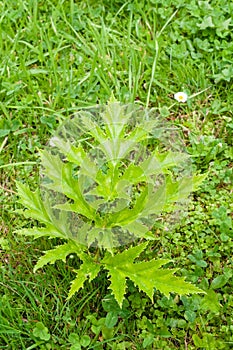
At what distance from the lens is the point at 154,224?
2957 mm

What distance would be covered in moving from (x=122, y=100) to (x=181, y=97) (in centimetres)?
36

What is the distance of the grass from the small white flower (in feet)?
0.17

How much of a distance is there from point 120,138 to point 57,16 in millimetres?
1437

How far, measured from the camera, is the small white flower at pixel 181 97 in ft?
11.3

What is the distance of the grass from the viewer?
2674mm

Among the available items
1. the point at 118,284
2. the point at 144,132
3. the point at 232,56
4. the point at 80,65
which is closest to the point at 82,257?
the point at 118,284

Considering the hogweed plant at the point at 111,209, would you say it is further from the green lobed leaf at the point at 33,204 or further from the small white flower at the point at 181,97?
the small white flower at the point at 181,97

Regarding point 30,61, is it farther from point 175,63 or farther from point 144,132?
point 144,132

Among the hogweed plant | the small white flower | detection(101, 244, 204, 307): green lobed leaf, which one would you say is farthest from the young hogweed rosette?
the small white flower

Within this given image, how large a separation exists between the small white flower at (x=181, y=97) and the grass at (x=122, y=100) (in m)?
0.05

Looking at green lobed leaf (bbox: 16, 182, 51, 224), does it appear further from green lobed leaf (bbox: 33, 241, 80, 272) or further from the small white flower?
the small white flower

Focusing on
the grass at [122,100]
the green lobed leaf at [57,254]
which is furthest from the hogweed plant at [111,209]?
the grass at [122,100]

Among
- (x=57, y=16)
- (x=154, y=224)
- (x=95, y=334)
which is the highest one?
(x=57, y=16)

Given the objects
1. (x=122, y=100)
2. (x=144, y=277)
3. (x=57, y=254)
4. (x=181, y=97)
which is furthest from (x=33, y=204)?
(x=181, y=97)
